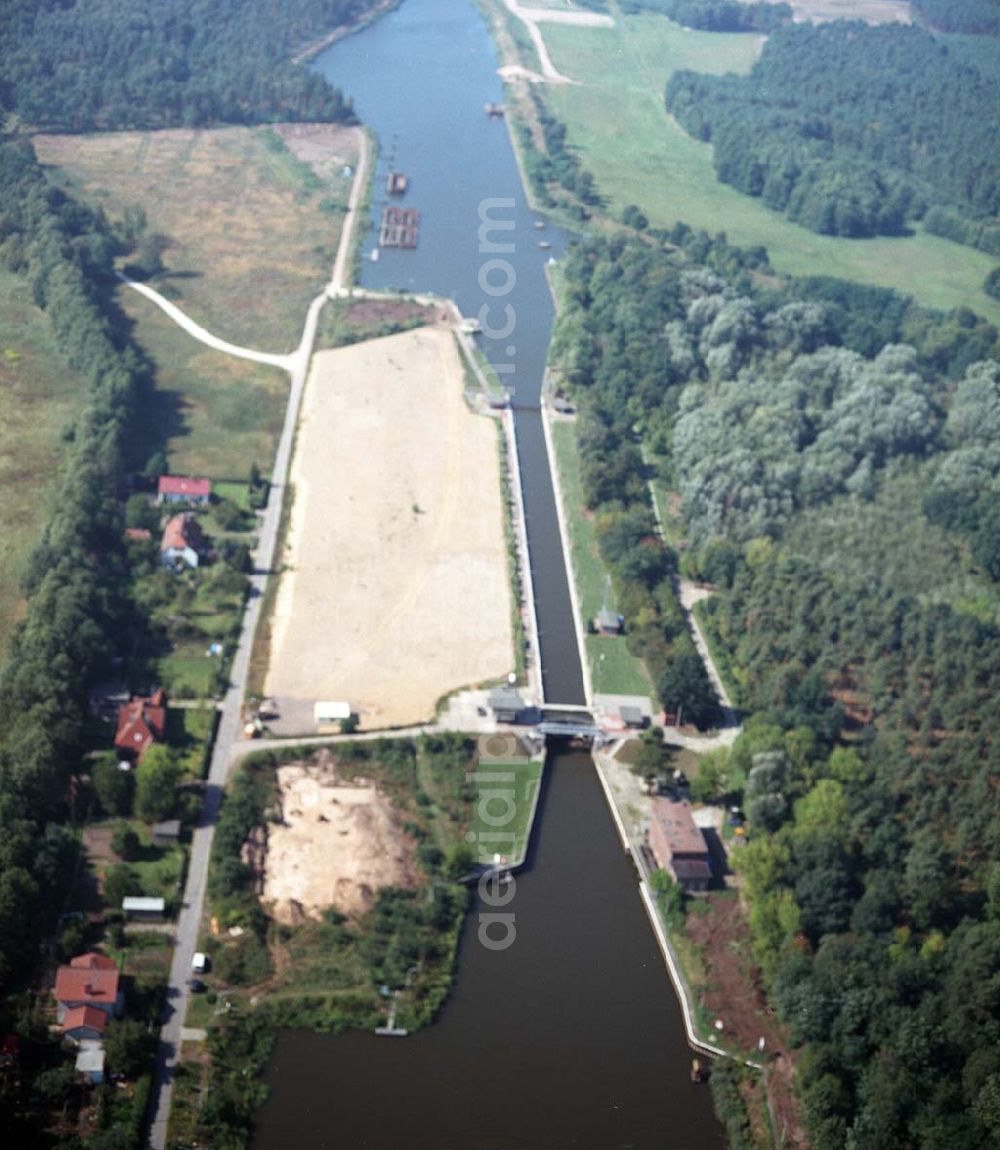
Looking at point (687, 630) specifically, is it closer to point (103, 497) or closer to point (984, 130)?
point (103, 497)

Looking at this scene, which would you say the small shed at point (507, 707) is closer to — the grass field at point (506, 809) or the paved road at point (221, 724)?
the grass field at point (506, 809)

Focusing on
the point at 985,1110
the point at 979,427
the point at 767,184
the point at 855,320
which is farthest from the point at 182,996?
the point at 767,184

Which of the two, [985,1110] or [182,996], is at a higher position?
[985,1110]

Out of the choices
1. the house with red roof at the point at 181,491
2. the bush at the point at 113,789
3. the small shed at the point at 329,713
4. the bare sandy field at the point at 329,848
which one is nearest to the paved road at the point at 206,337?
the house with red roof at the point at 181,491

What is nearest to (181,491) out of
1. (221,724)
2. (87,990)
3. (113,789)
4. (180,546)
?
(180,546)

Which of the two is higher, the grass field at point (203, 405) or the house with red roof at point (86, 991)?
the house with red roof at point (86, 991)

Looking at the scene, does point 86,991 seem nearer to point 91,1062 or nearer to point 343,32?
point 91,1062
